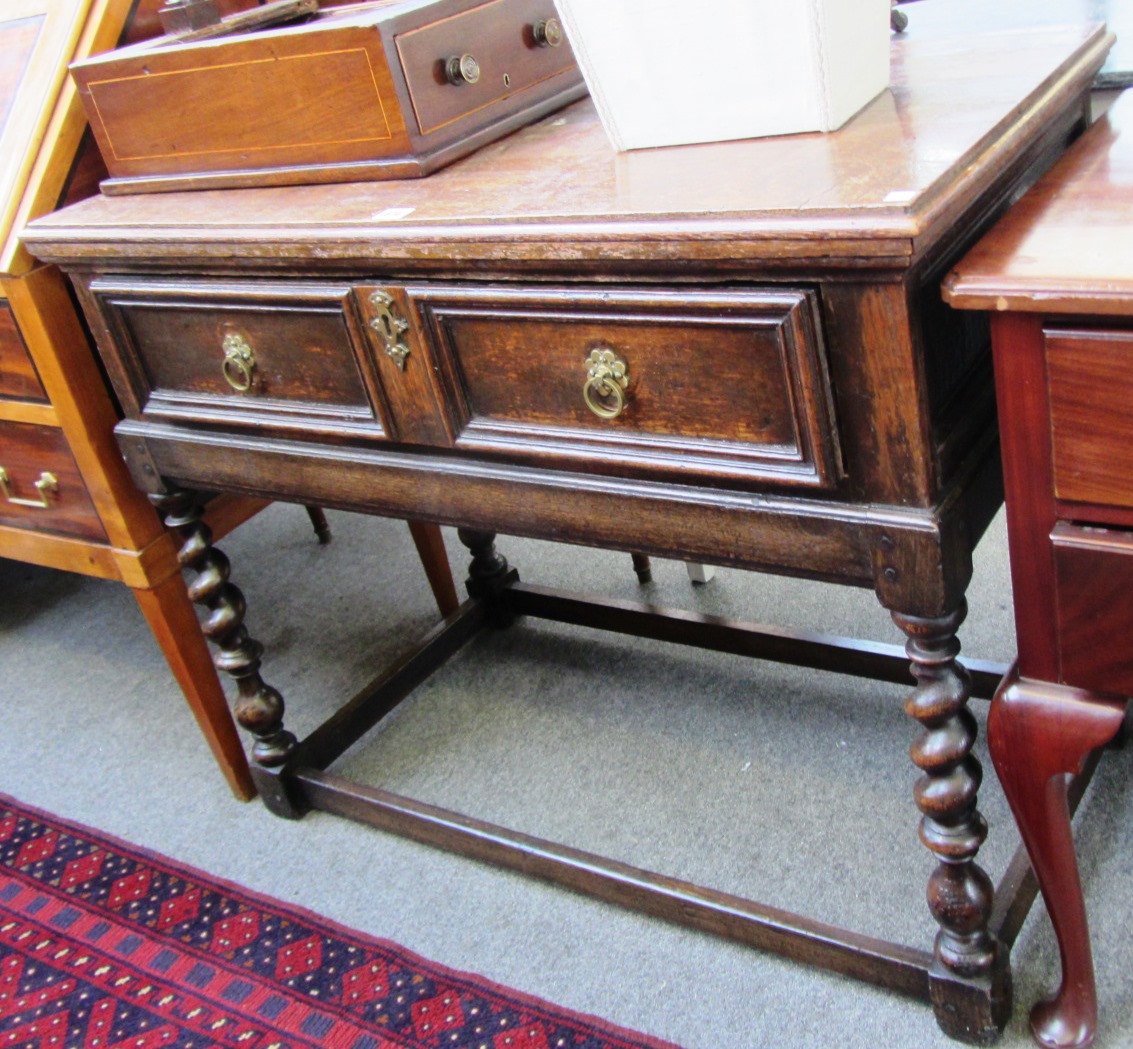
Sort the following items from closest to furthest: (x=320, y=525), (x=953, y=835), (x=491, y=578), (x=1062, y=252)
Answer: (x=1062, y=252), (x=953, y=835), (x=491, y=578), (x=320, y=525)

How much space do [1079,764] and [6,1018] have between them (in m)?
1.27

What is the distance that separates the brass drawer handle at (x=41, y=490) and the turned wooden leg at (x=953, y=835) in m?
1.11

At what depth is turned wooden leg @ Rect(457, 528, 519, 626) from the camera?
2.00 m

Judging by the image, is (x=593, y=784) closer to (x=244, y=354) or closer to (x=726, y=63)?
(x=244, y=354)

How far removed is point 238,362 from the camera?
4.28 feet

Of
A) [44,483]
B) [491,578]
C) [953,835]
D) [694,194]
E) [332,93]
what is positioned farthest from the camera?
[491,578]

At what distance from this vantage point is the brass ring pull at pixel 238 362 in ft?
4.24

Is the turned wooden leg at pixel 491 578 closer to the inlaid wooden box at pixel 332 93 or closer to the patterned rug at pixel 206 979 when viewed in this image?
the patterned rug at pixel 206 979

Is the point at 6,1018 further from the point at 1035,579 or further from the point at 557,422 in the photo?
the point at 1035,579

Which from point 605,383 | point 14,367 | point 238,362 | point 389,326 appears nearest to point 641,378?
point 605,383

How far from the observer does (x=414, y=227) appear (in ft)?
3.51

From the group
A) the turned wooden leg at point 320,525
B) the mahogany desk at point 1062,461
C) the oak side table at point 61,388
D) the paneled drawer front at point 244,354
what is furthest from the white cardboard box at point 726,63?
the turned wooden leg at point 320,525

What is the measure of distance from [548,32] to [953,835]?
37.2 inches

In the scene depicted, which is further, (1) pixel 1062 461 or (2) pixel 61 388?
(2) pixel 61 388
